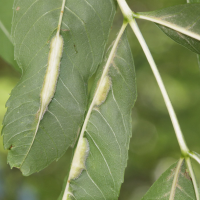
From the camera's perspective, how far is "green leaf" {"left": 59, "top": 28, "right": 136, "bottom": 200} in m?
1.12

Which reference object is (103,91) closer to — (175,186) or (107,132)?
(107,132)

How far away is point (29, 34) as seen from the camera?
1.07 metres

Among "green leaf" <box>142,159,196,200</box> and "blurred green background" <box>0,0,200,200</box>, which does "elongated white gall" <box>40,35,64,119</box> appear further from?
"blurred green background" <box>0,0,200,200</box>

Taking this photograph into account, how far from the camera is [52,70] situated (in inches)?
40.9

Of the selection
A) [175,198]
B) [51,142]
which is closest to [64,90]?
[51,142]

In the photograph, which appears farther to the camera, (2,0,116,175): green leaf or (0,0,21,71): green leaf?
(0,0,21,71): green leaf

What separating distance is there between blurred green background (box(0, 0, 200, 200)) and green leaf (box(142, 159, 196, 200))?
300 cm

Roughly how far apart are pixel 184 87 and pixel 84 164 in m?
3.33

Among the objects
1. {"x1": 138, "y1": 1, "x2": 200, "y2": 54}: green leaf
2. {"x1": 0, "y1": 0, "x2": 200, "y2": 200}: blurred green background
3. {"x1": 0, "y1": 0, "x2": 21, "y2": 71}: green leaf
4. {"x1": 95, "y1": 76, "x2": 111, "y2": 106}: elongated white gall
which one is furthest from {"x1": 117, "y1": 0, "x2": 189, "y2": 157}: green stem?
{"x1": 0, "y1": 0, "x2": 200, "y2": 200}: blurred green background

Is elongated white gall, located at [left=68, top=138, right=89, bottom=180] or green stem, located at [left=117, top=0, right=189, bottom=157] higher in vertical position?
green stem, located at [left=117, top=0, right=189, bottom=157]

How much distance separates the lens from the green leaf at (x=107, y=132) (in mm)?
1121

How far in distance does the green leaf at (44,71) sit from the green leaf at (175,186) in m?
0.49

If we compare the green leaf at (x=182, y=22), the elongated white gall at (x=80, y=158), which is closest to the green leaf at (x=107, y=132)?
the elongated white gall at (x=80, y=158)

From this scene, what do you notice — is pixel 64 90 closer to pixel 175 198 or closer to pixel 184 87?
pixel 175 198
